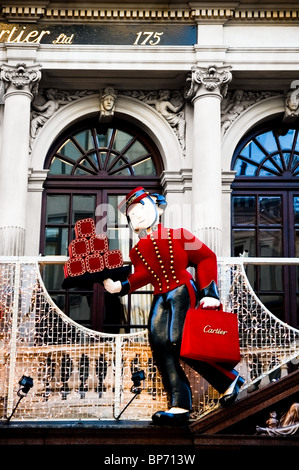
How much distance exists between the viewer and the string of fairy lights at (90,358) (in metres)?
10.5

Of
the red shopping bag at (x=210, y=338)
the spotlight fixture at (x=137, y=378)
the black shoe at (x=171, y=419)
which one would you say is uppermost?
the red shopping bag at (x=210, y=338)

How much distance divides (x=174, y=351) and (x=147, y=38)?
5.65 meters

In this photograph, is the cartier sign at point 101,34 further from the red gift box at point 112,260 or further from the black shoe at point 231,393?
the black shoe at point 231,393

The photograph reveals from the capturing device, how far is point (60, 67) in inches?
546

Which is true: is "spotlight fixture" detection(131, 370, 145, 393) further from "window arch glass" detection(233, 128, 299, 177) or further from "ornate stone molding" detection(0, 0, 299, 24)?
"ornate stone molding" detection(0, 0, 299, 24)

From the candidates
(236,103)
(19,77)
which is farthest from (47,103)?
(236,103)

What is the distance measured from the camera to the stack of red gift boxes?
10.1 m

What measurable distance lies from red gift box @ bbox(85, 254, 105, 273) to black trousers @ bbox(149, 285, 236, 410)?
0.71m

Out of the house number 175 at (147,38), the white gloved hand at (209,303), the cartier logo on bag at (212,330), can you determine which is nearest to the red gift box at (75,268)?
the white gloved hand at (209,303)

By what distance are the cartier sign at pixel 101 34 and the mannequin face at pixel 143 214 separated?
13.5ft

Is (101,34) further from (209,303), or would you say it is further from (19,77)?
(209,303)

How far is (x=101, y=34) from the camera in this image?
1403 cm
